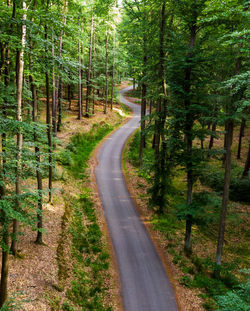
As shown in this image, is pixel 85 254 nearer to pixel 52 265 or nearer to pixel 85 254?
pixel 85 254

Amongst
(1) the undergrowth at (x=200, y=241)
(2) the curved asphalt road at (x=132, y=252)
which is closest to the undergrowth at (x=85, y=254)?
(2) the curved asphalt road at (x=132, y=252)

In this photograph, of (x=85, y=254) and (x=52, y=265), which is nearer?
(x=52, y=265)

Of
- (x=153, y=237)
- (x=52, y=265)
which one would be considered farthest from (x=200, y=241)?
(x=52, y=265)

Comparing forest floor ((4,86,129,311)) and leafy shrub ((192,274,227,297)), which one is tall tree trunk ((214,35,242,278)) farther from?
forest floor ((4,86,129,311))

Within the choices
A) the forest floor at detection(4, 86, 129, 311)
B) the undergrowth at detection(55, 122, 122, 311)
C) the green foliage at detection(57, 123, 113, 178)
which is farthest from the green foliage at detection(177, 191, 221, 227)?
the green foliage at detection(57, 123, 113, 178)

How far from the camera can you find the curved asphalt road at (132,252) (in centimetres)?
952

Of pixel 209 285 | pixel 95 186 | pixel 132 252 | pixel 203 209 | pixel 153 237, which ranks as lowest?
pixel 209 285

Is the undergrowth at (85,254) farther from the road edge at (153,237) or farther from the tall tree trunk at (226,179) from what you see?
the tall tree trunk at (226,179)

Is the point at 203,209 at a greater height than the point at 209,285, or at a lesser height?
greater

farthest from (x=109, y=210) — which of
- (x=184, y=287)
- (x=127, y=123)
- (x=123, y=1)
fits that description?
(x=127, y=123)

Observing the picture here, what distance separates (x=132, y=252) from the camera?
12180mm

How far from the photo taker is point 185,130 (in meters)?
11.6

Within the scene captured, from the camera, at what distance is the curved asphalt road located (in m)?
9.52

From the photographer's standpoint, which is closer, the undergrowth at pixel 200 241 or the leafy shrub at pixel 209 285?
the leafy shrub at pixel 209 285
